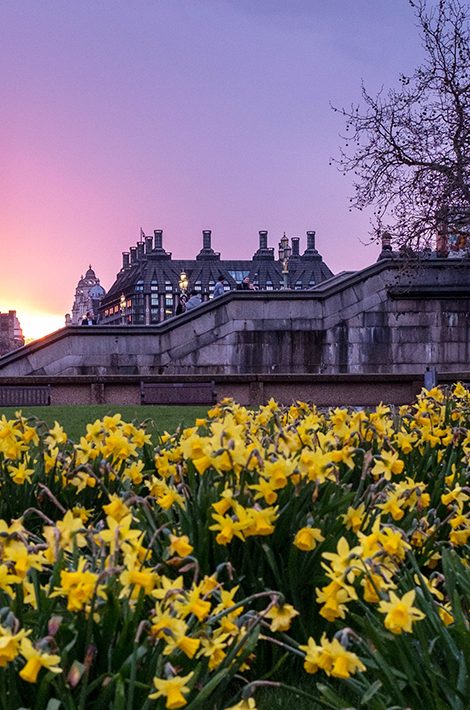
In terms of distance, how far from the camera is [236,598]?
9.75 feet

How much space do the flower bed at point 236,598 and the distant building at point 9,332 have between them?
9593 centimetres

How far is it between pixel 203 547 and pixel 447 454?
2.04 m

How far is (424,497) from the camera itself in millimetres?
3135

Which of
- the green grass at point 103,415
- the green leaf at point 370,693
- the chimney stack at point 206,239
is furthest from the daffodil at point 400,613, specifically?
the chimney stack at point 206,239

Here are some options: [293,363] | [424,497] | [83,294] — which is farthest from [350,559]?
[83,294]

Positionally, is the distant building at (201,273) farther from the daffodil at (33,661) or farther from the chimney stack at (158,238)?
the daffodil at (33,661)

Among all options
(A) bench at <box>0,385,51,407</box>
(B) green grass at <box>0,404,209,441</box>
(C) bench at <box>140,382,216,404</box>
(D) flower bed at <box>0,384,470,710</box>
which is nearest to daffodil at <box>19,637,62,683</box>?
(D) flower bed at <box>0,384,470,710</box>

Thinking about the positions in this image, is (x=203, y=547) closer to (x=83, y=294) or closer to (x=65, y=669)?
(x=65, y=669)

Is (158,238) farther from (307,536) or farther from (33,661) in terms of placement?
(33,661)

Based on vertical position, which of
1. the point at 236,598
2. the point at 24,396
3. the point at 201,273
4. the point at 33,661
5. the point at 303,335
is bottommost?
the point at 236,598

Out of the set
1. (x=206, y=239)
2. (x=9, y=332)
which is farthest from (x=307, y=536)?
(x=206, y=239)

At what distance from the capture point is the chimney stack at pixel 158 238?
135250 millimetres

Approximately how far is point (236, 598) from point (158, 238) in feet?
449

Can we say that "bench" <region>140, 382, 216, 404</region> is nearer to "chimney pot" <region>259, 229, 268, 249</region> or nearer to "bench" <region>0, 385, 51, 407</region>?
"bench" <region>0, 385, 51, 407</region>
